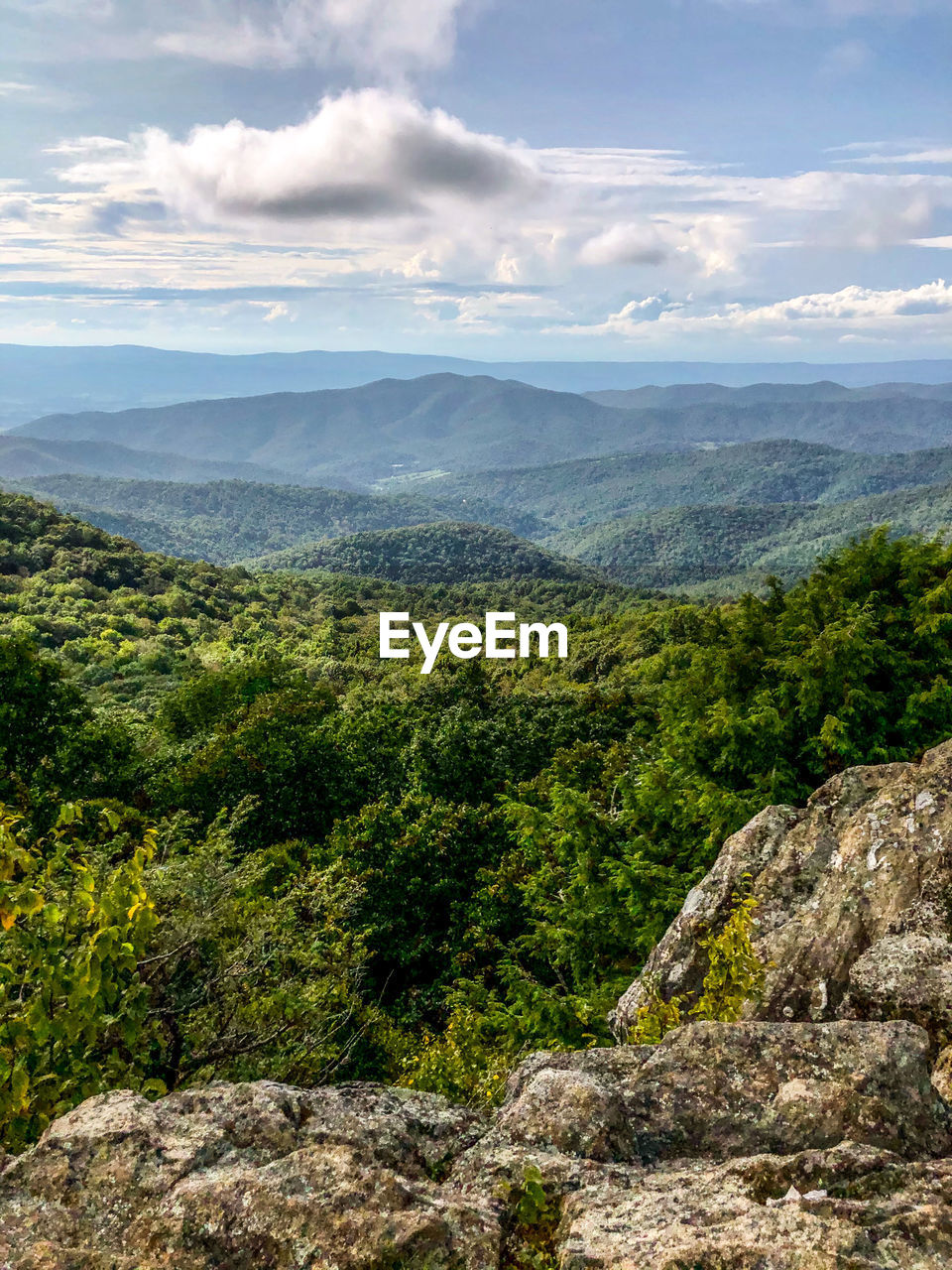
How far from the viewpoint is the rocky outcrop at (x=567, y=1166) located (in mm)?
4352

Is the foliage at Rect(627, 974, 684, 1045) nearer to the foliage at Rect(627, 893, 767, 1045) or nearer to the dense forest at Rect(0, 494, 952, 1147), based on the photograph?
the foliage at Rect(627, 893, 767, 1045)

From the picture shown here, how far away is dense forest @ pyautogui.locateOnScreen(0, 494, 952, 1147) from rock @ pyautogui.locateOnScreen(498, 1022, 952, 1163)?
373 cm

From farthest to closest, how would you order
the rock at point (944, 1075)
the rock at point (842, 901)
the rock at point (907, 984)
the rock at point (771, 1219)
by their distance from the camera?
the rock at point (842, 901)
the rock at point (907, 984)
the rock at point (944, 1075)
the rock at point (771, 1219)

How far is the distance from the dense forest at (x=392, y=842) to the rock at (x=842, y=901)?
15.1 ft

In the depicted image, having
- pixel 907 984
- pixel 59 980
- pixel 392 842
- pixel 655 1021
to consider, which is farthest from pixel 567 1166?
pixel 392 842

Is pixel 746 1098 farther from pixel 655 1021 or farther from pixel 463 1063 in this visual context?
pixel 463 1063

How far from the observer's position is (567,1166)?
17.7 feet

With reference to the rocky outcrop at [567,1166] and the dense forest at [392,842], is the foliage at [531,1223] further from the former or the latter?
the dense forest at [392,842]

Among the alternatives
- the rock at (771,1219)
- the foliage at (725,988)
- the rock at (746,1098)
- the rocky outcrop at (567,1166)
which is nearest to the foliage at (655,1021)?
the foliage at (725,988)

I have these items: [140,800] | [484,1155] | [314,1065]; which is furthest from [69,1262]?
[140,800]

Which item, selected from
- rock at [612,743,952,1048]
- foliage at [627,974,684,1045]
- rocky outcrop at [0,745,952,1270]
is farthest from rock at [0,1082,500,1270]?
rock at [612,743,952,1048]

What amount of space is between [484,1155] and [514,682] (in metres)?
76.9

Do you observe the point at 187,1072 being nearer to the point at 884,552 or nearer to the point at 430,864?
the point at 430,864

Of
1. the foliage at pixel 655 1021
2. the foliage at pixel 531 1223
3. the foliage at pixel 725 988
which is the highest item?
the foliage at pixel 531 1223
